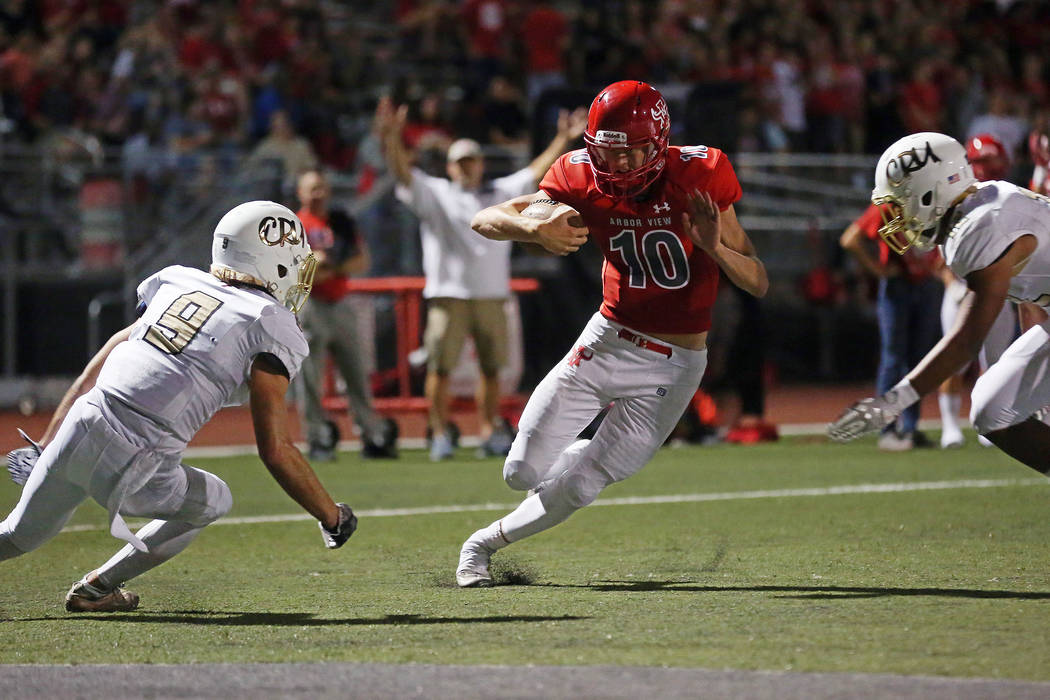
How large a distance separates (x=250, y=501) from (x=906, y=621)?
16.8 feet

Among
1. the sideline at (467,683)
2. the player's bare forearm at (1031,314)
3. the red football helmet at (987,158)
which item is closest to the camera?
the sideline at (467,683)

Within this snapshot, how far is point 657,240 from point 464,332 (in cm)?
560

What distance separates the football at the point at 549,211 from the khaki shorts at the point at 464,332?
17.3ft

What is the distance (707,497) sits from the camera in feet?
30.9

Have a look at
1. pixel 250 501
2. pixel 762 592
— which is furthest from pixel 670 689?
pixel 250 501

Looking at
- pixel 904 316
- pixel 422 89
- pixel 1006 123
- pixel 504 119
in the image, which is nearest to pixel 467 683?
pixel 904 316

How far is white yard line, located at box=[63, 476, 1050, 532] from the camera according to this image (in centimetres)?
892

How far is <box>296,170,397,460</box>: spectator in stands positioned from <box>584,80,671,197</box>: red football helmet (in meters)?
5.67

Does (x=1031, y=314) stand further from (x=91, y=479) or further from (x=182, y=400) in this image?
(x=91, y=479)

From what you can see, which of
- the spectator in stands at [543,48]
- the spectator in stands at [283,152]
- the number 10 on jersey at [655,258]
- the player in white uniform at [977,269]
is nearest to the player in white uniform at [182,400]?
the number 10 on jersey at [655,258]

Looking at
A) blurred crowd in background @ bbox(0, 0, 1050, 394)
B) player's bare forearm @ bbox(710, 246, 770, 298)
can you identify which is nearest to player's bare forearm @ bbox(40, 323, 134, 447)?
player's bare forearm @ bbox(710, 246, 770, 298)

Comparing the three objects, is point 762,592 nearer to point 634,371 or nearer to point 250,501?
point 634,371

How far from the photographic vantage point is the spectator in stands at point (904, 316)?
11648 millimetres

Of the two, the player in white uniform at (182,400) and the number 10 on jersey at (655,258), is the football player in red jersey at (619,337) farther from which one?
the player in white uniform at (182,400)
